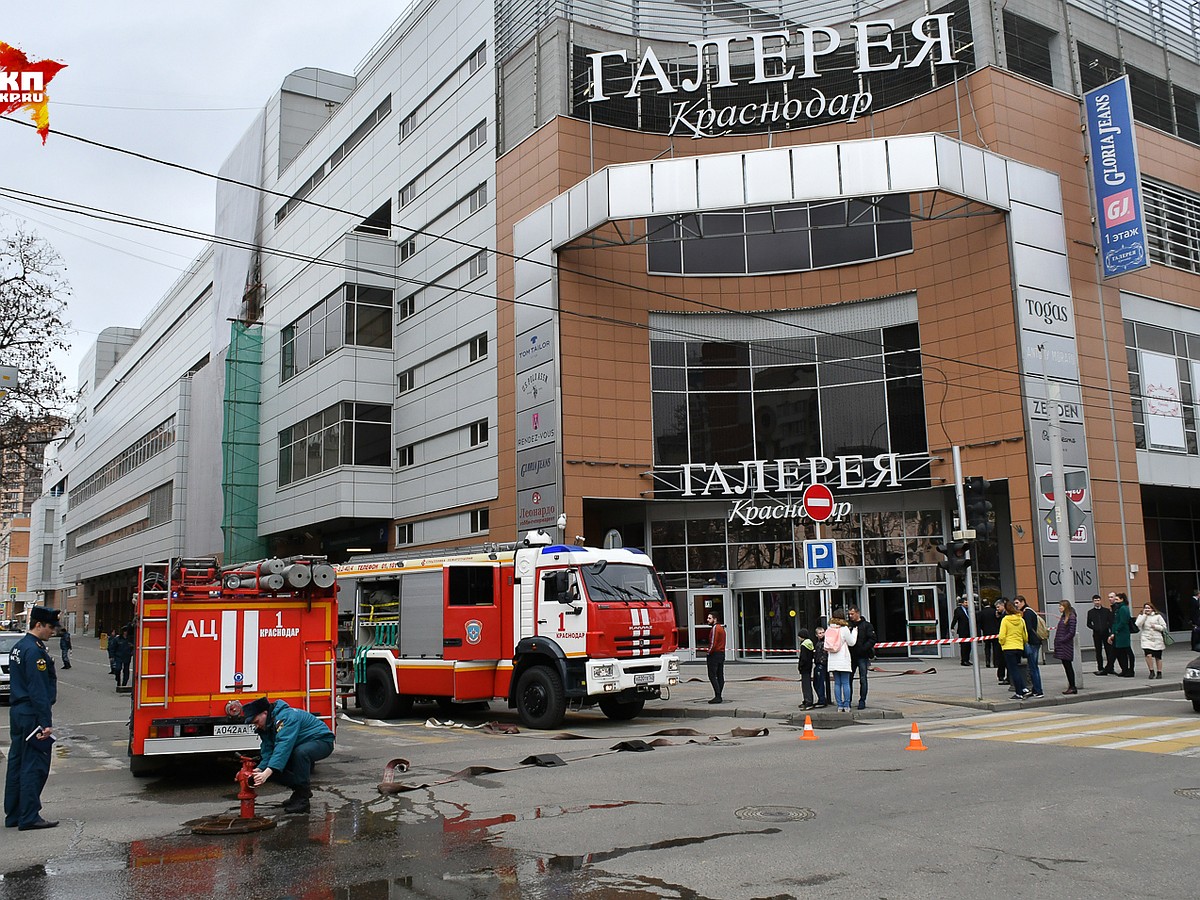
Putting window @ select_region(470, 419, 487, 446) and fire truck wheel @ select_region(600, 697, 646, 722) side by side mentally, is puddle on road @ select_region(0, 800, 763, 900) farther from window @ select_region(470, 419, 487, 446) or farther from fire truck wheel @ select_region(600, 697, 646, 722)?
window @ select_region(470, 419, 487, 446)

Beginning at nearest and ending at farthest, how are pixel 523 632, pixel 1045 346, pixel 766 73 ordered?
pixel 523 632 → pixel 1045 346 → pixel 766 73

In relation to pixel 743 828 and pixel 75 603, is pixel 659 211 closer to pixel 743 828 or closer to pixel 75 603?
pixel 743 828

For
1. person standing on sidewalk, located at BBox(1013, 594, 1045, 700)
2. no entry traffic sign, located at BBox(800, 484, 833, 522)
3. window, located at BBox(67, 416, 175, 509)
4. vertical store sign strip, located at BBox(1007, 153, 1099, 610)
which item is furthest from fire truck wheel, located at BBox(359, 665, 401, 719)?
window, located at BBox(67, 416, 175, 509)

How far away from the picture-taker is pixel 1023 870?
6406 millimetres

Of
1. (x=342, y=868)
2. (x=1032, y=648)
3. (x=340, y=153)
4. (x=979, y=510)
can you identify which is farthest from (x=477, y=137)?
(x=342, y=868)

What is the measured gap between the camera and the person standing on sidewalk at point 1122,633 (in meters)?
21.1

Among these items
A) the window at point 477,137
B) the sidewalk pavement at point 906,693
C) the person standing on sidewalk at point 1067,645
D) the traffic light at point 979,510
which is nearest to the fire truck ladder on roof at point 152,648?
the sidewalk pavement at point 906,693

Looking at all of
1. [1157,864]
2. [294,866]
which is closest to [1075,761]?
[1157,864]

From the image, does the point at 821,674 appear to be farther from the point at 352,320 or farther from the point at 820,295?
the point at 352,320

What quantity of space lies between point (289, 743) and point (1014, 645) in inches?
523

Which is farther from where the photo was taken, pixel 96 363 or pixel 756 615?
pixel 96 363

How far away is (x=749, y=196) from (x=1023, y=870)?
2506 cm

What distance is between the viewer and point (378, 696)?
61.0 ft

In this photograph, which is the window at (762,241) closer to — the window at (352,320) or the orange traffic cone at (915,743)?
the window at (352,320)
